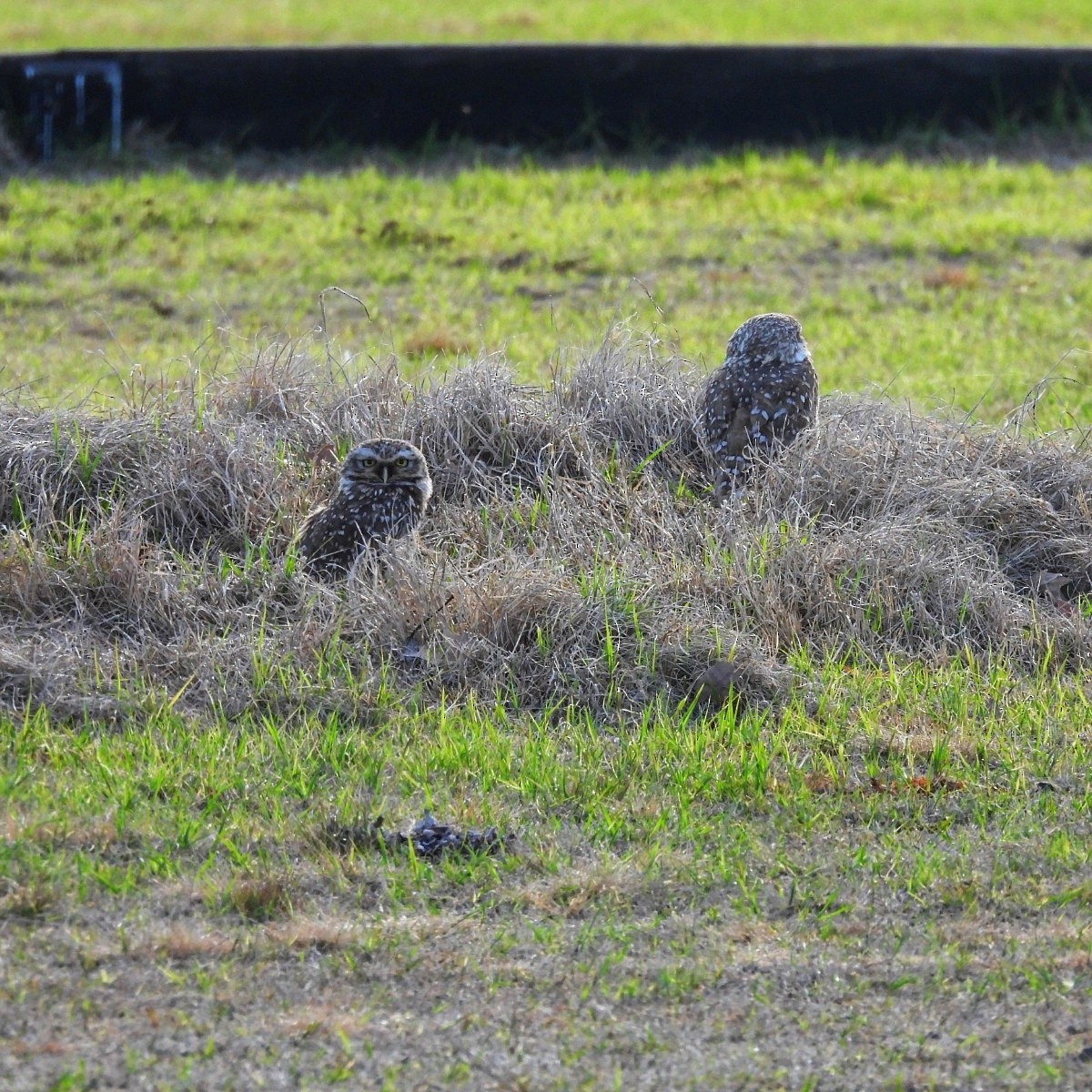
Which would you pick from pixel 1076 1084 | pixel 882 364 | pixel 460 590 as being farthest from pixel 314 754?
pixel 882 364

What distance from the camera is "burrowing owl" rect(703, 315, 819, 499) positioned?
7.52 metres

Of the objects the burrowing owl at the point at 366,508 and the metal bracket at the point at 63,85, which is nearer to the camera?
the burrowing owl at the point at 366,508

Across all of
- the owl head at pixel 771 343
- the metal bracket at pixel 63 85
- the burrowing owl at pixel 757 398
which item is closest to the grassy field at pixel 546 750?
the burrowing owl at pixel 757 398

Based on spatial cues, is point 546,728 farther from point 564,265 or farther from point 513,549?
point 564,265

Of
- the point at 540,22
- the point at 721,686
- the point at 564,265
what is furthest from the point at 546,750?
the point at 540,22

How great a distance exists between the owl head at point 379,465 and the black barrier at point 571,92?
888 cm

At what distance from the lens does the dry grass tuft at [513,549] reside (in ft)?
19.9

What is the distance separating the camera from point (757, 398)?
7633 mm

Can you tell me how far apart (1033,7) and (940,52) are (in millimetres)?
8145

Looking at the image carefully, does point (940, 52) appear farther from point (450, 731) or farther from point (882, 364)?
point (450, 731)

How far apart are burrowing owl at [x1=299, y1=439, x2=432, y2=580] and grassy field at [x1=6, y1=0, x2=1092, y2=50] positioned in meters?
12.4

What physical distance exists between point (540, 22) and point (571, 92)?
5822 mm

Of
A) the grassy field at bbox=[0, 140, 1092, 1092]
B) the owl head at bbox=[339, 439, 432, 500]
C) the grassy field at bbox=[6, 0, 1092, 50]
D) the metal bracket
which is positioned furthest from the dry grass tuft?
the grassy field at bbox=[6, 0, 1092, 50]

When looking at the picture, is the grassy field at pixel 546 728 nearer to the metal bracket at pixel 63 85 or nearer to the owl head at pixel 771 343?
the owl head at pixel 771 343
